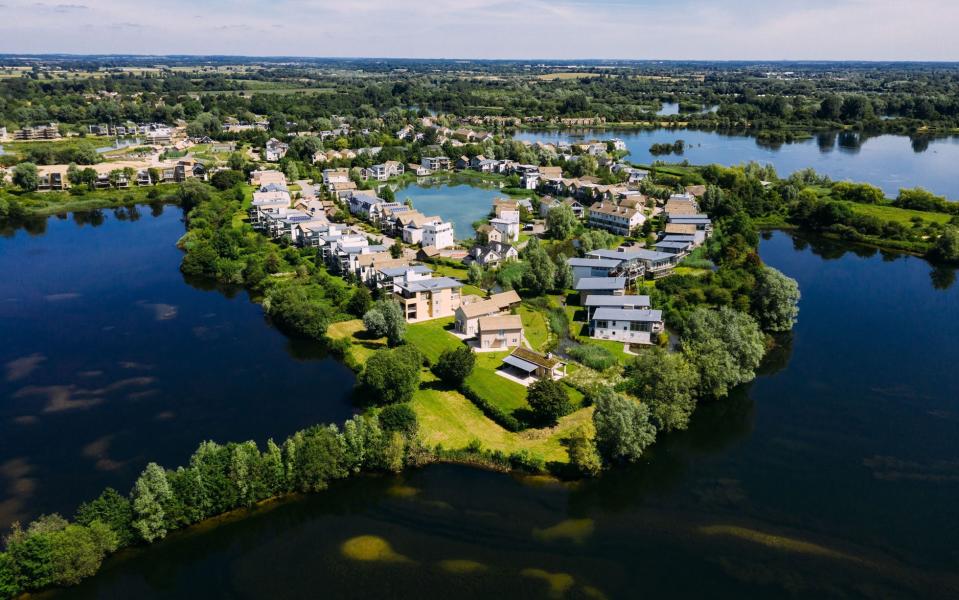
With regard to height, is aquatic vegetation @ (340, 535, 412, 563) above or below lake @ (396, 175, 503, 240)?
below

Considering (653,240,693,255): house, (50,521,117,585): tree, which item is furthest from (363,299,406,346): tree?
(653,240,693,255): house

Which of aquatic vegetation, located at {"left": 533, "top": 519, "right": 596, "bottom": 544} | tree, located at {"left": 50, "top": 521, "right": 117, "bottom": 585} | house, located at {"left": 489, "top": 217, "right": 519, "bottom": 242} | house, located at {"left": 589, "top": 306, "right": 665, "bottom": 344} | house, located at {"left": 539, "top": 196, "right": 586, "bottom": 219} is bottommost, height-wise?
aquatic vegetation, located at {"left": 533, "top": 519, "right": 596, "bottom": 544}

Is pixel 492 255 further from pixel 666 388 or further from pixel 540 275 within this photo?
pixel 666 388

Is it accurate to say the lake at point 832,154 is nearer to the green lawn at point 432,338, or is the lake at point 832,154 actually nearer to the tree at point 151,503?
the green lawn at point 432,338

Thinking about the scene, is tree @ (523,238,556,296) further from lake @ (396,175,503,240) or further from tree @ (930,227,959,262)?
tree @ (930,227,959,262)

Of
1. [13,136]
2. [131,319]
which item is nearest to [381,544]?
[131,319]

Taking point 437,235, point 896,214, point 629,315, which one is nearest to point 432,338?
point 629,315

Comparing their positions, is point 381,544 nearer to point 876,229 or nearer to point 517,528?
point 517,528
